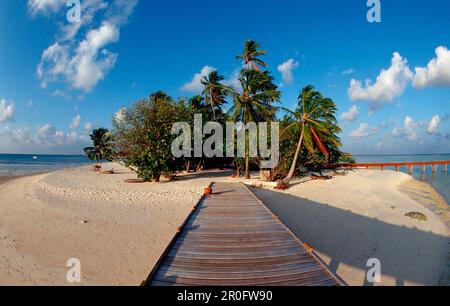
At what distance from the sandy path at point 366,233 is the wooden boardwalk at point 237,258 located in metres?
2.38

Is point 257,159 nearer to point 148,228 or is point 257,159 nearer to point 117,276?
point 148,228

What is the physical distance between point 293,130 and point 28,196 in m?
20.1

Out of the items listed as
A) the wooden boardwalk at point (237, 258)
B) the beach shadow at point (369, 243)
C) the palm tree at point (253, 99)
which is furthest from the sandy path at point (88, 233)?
the palm tree at point (253, 99)

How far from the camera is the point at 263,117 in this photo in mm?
22062

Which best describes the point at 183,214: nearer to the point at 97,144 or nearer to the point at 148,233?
the point at 148,233

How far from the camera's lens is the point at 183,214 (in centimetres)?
1133

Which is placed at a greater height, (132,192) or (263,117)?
(263,117)

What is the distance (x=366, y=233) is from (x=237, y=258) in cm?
732

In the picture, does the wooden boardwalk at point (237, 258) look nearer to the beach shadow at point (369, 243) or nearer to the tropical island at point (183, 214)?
the tropical island at point (183, 214)

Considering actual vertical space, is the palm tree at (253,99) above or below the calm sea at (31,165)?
above

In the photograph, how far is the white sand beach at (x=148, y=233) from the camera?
651 cm

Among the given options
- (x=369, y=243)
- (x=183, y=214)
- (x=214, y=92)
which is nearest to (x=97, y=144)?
(x=214, y=92)

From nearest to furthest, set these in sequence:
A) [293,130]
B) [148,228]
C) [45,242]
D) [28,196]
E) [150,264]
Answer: [150,264]
[45,242]
[148,228]
[28,196]
[293,130]
